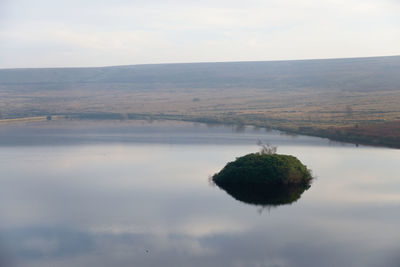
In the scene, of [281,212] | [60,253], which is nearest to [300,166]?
[281,212]

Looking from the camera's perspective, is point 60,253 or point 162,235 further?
point 162,235

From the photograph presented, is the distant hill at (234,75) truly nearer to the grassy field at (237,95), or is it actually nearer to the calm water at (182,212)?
the grassy field at (237,95)

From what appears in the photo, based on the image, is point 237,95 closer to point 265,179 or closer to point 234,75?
point 234,75

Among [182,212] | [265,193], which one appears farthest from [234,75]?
[182,212]

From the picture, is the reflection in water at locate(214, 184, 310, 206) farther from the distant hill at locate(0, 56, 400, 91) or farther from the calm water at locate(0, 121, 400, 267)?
the distant hill at locate(0, 56, 400, 91)

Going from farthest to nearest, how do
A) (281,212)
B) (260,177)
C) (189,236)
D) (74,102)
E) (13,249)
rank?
(74,102)
(260,177)
(281,212)
(189,236)
(13,249)

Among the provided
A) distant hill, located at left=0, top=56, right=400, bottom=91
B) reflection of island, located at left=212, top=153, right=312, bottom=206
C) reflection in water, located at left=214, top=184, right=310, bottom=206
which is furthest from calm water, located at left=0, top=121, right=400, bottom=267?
distant hill, located at left=0, top=56, right=400, bottom=91

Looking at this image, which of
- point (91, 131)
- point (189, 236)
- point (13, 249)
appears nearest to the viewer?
point (13, 249)

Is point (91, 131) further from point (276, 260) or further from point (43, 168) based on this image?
point (276, 260)
